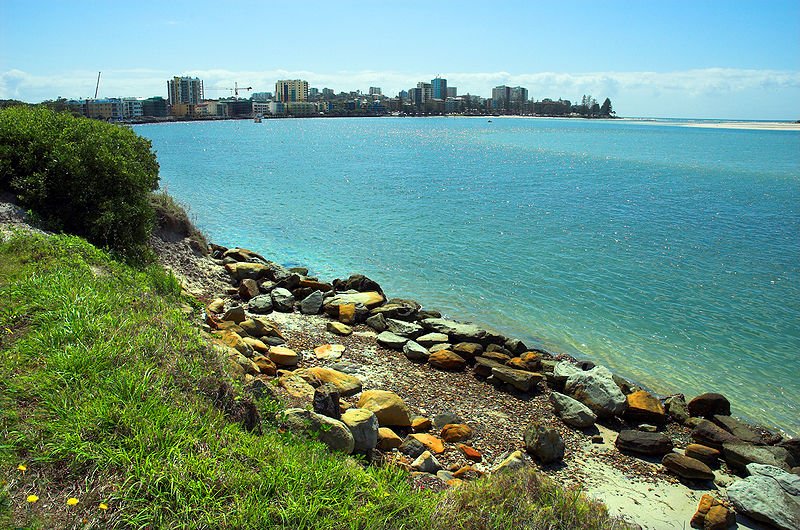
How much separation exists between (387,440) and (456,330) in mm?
6116

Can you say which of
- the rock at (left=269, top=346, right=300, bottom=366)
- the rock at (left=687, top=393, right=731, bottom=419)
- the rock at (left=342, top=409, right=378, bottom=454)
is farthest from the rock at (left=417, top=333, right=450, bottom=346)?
the rock at (left=342, top=409, right=378, bottom=454)

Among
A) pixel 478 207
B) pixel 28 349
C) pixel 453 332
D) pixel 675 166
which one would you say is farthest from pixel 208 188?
pixel 675 166

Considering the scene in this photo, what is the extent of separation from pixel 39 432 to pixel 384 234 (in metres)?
22.7

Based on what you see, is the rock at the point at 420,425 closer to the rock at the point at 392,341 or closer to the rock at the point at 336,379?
the rock at the point at 336,379

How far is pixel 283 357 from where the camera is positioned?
1125 centimetres

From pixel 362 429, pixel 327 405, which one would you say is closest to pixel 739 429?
pixel 362 429

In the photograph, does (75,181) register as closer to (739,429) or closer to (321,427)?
(321,427)

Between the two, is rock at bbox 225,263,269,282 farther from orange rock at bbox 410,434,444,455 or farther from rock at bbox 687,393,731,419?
rock at bbox 687,393,731,419

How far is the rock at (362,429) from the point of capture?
7461 mm

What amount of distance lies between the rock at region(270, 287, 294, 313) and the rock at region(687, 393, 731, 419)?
387 inches

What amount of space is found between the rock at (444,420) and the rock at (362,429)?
2241mm

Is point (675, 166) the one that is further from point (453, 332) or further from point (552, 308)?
point (453, 332)

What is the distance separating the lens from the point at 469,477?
8039 millimetres

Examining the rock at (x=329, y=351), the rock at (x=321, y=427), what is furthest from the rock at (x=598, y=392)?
the rock at (x=321, y=427)
